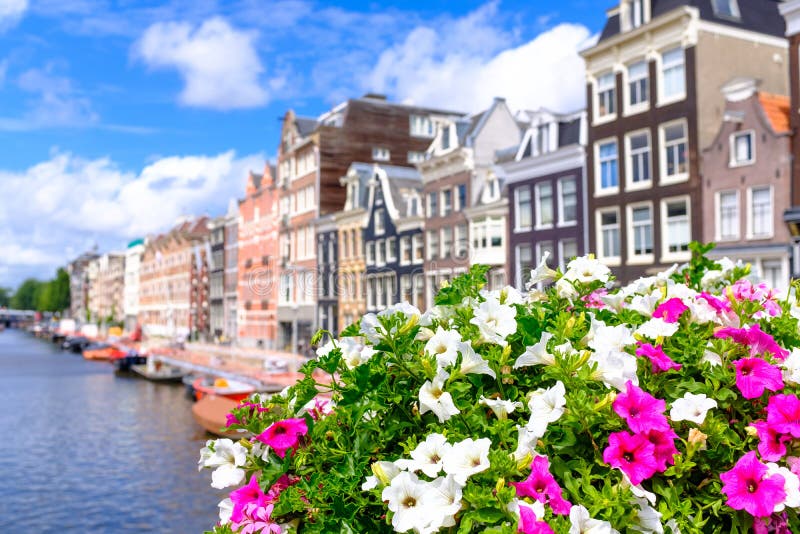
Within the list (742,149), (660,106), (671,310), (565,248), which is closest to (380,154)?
(565,248)

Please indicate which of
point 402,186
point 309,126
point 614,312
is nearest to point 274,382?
point 402,186

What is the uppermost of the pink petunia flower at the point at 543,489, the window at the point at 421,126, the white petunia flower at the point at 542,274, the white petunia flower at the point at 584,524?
the window at the point at 421,126

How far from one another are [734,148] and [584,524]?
1160 inches

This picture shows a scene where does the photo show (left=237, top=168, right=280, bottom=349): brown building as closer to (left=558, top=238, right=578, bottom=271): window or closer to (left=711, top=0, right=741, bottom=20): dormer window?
(left=558, top=238, right=578, bottom=271): window

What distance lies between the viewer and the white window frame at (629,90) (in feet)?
107

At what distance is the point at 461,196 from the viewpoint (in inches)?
1790

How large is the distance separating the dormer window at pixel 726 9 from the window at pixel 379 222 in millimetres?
26827

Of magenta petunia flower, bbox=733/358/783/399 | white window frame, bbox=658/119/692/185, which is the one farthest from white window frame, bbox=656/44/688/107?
magenta petunia flower, bbox=733/358/783/399

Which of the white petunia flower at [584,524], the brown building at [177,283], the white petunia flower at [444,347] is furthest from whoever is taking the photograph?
the brown building at [177,283]

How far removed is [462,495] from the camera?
108 inches

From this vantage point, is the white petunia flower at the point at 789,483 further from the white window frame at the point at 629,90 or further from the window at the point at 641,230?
the white window frame at the point at 629,90

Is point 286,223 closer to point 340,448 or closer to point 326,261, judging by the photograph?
point 326,261

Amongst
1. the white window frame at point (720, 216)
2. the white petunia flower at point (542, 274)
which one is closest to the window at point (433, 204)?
the white window frame at point (720, 216)

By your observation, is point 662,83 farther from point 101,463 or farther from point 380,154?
point 380,154
